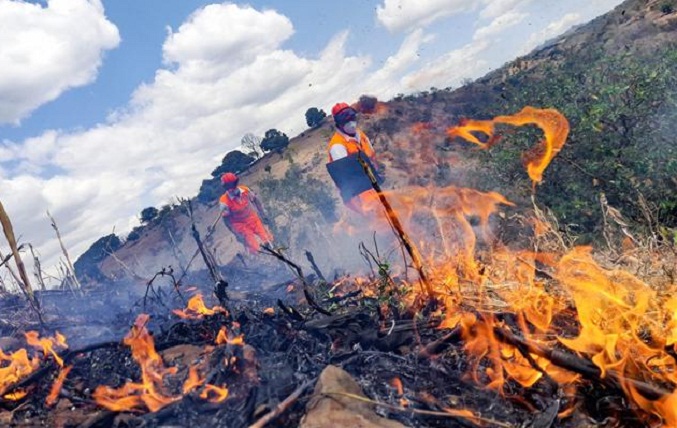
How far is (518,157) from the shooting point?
9516 millimetres

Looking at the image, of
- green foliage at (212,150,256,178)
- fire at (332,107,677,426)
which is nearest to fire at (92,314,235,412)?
fire at (332,107,677,426)

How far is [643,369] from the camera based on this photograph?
339cm

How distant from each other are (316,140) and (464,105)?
11.6 m

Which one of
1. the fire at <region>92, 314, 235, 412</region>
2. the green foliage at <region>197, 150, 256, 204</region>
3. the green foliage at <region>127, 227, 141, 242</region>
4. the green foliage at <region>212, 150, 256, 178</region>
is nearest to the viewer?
the fire at <region>92, 314, 235, 412</region>

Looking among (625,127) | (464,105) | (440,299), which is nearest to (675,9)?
(464,105)

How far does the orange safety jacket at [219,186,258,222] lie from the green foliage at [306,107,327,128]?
28.3 metres

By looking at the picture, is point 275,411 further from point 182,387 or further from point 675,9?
point 675,9

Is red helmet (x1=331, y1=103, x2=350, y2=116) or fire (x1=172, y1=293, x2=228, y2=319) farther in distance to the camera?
red helmet (x1=331, y1=103, x2=350, y2=116)

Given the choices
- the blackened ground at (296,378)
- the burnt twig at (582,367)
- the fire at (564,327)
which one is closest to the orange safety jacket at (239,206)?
the blackened ground at (296,378)

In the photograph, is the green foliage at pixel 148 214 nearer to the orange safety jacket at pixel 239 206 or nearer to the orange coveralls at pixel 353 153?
the orange safety jacket at pixel 239 206

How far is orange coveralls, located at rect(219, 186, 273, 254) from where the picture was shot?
1277 cm

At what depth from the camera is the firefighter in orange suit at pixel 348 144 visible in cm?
912

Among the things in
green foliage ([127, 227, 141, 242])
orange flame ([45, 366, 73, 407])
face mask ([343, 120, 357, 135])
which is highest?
green foliage ([127, 227, 141, 242])

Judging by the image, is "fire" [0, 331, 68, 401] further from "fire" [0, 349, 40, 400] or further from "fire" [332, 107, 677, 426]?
"fire" [332, 107, 677, 426]
